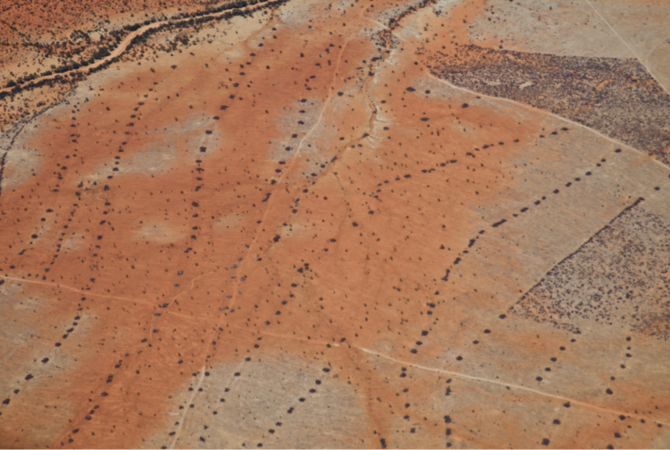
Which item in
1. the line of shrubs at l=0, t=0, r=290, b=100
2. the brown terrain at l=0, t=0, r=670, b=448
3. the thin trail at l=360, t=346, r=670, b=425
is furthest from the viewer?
the line of shrubs at l=0, t=0, r=290, b=100

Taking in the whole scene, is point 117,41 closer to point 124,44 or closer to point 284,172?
point 124,44

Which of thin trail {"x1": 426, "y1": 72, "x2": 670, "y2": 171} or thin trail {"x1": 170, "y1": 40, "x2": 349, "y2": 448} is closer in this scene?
thin trail {"x1": 170, "y1": 40, "x2": 349, "y2": 448}

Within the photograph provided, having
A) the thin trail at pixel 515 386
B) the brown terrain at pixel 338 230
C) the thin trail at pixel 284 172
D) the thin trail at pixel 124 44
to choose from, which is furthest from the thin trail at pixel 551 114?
the thin trail at pixel 515 386

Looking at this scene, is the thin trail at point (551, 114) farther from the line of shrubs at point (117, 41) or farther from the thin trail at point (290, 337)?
→ the thin trail at point (290, 337)

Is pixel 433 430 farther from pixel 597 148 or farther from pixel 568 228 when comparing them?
pixel 597 148

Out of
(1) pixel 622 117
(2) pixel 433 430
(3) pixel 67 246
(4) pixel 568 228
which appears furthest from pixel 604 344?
(3) pixel 67 246

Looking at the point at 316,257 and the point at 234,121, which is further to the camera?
the point at 234,121

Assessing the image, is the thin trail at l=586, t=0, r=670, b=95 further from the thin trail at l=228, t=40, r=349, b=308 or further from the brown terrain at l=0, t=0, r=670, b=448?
the thin trail at l=228, t=40, r=349, b=308

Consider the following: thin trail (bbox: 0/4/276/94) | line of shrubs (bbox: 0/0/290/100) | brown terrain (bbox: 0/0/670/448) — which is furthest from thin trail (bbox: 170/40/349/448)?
thin trail (bbox: 0/4/276/94)

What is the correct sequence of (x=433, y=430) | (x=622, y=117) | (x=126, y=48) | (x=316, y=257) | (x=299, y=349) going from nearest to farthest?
(x=433, y=430) → (x=299, y=349) → (x=316, y=257) → (x=622, y=117) → (x=126, y=48)
